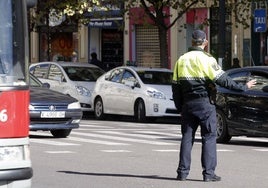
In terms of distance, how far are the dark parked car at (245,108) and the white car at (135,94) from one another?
665 cm

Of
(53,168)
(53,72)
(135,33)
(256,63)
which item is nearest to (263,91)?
(53,168)

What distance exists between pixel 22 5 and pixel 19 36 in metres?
0.31

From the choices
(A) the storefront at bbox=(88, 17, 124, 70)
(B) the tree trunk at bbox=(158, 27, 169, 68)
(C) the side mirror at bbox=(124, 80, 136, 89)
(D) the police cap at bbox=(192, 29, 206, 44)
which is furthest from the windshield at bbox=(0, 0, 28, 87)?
(A) the storefront at bbox=(88, 17, 124, 70)

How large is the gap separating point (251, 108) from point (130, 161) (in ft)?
11.6

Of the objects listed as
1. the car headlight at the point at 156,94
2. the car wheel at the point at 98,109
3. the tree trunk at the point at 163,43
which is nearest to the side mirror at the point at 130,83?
the car headlight at the point at 156,94

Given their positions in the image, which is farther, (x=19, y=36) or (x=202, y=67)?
(x=202, y=67)

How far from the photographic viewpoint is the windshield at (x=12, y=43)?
352 inches

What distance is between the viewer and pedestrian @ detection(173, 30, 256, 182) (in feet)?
38.6

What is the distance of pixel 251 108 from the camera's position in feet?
55.6

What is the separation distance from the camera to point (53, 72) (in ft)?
91.6

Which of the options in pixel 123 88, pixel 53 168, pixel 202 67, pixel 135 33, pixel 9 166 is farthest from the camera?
Result: pixel 135 33

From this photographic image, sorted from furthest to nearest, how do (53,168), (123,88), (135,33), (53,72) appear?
(135,33), (53,72), (123,88), (53,168)

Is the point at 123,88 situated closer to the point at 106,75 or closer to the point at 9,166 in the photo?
the point at 106,75

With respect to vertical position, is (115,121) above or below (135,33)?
below
